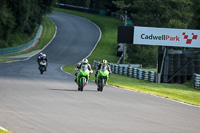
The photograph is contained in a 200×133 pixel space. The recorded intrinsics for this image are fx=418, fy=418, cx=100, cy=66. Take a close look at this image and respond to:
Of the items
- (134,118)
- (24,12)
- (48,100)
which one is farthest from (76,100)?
(24,12)

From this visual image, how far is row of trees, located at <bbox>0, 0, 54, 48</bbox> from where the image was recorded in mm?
58994

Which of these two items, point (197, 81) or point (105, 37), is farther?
point (105, 37)

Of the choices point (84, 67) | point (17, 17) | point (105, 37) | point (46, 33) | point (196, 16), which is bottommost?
point (84, 67)

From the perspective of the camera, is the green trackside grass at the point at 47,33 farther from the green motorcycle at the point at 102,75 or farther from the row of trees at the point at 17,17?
the green motorcycle at the point at 102,75

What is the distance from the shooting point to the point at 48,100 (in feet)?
48.6

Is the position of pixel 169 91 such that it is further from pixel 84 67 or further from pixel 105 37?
pixel 105 37

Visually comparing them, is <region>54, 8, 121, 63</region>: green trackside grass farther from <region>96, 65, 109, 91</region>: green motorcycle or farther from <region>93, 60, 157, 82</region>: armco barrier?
<region>96, 65, 109, 91</region>: green motorcycle

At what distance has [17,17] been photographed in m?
62.8

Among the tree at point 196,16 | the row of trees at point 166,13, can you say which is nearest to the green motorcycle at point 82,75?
the row of trees at point 166,13

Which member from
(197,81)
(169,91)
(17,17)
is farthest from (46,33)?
(169,91)

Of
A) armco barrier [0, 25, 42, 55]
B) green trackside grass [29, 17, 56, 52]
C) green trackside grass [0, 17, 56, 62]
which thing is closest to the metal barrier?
armco barrier [0, 25, 42, 55]

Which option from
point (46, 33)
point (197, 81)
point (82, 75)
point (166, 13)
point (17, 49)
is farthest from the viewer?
point (46, 33)

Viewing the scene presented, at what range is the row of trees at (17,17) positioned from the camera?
58994mm

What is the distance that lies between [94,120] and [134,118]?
1.45m
